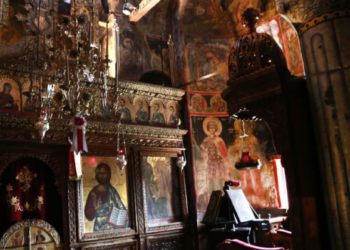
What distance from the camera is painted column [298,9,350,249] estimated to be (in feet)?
8.16

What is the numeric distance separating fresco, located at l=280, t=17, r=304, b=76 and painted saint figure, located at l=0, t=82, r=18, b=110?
6.66 meters

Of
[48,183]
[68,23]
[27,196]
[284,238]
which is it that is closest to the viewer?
[68,23]

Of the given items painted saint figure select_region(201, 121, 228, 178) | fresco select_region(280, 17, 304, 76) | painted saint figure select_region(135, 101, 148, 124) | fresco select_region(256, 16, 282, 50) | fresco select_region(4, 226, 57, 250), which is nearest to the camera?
fresco select_region(4, 226, 57, 250)

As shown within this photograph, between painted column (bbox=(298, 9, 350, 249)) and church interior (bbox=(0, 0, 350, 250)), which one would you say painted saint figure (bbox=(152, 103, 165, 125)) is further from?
painted column (bbox=(298, 9, 350, 249))

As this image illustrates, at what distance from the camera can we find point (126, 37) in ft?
29.8

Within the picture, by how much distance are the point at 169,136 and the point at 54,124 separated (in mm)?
3059

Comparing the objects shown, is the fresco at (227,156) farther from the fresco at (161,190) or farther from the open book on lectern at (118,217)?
the open book on lectern at (118,217)

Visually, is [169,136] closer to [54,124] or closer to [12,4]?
[54,124]

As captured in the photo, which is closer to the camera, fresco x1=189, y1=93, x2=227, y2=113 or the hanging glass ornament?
the hanging glass ornament

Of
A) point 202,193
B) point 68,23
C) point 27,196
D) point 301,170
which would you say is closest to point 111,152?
point 27,196

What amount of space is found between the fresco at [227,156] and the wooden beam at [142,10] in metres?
3.06

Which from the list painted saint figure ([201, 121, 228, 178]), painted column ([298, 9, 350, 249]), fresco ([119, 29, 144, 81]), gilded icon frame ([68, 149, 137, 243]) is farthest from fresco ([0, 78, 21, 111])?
painted column ([298, 9, 350, 249])

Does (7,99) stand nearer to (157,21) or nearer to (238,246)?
(157,21)

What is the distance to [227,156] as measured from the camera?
9.57m
